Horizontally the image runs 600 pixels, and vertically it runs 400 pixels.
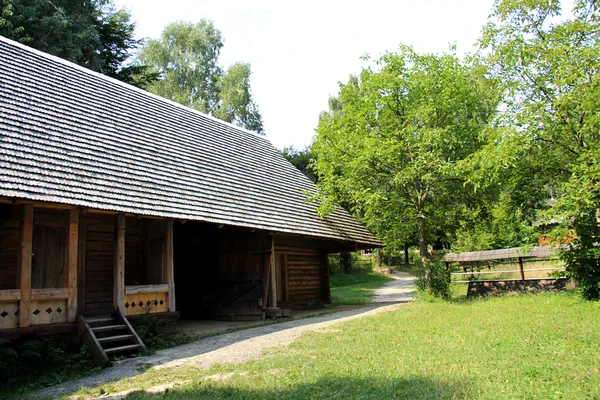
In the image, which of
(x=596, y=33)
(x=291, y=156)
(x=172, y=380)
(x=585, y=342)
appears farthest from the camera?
(x=291, y=156)

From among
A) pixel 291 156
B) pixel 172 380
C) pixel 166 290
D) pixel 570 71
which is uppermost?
pixel 291 156

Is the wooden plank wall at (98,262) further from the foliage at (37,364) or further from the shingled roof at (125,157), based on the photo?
the foliage at (37,364)

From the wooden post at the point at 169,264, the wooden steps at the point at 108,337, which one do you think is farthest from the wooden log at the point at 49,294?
the wooden post at the point at 169,264

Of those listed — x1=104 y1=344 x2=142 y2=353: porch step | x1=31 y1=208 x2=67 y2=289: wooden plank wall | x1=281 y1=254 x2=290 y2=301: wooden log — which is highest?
x1=31 y1=208 x2=67 y2=289: wooden plank wall

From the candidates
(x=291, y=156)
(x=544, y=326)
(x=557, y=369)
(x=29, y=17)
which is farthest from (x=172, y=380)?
(x=291, y=156)

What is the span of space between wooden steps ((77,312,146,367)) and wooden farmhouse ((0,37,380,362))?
6cm

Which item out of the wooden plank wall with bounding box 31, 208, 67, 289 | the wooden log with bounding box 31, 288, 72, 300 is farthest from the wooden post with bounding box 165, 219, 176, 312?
the wooden log with bounding box 31, 288, 72, 300

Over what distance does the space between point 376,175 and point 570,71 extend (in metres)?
6.43

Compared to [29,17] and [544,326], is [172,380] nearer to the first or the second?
[544,326]

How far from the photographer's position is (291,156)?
4047 centimetres

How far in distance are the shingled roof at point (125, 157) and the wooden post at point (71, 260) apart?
1.87ft

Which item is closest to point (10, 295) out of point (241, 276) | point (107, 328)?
point (107, 328)

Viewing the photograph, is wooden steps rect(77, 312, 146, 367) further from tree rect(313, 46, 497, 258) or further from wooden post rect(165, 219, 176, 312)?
tree rect(313, 46, 497, 258)

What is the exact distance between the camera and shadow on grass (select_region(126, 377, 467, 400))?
15.2 feet
